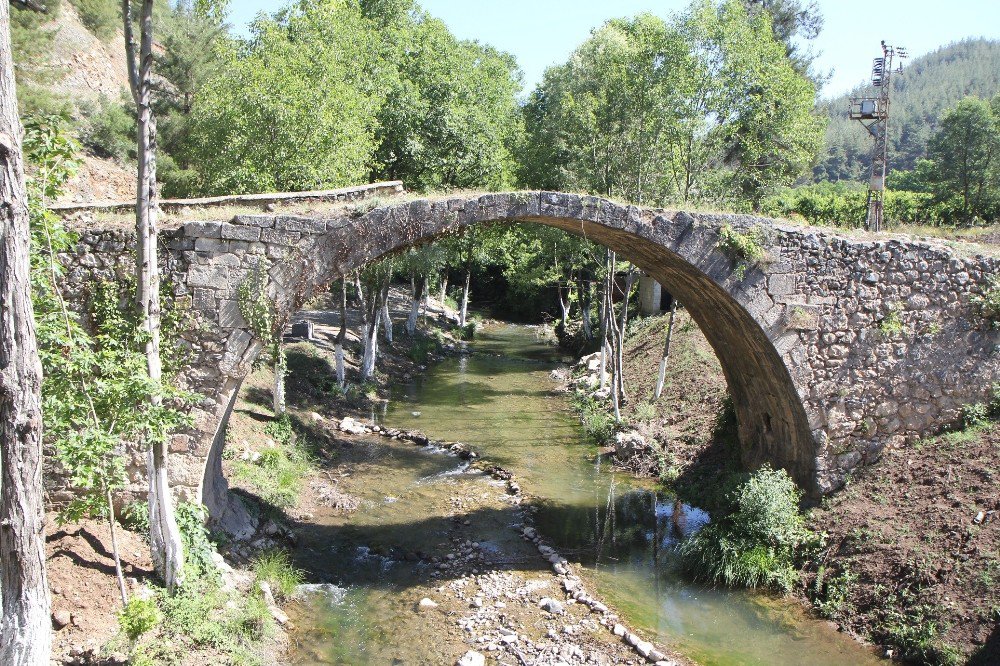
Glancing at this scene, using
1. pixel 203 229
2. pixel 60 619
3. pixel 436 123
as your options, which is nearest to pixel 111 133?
pixel 436 123

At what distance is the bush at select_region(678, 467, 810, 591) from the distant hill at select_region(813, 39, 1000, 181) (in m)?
56.8

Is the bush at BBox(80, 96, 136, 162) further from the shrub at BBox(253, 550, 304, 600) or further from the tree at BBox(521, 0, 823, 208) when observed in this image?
the shrub at BBox(253, 550, 304, 600)

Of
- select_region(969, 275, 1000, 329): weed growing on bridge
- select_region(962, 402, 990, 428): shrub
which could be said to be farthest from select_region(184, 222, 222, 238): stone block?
select_region(962, 402, 990, 428): shrub

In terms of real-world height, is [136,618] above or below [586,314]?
below

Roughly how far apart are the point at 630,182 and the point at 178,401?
13438mm

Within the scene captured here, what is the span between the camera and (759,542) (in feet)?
33.4

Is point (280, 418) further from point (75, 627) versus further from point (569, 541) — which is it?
point (75, 627)

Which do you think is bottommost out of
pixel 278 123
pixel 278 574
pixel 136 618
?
pixel 278 574

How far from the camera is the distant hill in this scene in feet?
281

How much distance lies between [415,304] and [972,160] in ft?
82.4

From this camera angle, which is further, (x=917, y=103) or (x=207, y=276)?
(x=917, y=103)

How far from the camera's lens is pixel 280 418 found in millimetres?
14758

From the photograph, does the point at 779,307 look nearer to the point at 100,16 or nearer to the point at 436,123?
the point at 436,123

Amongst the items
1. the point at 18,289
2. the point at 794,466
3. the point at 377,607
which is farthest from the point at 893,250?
the point at 18,289
